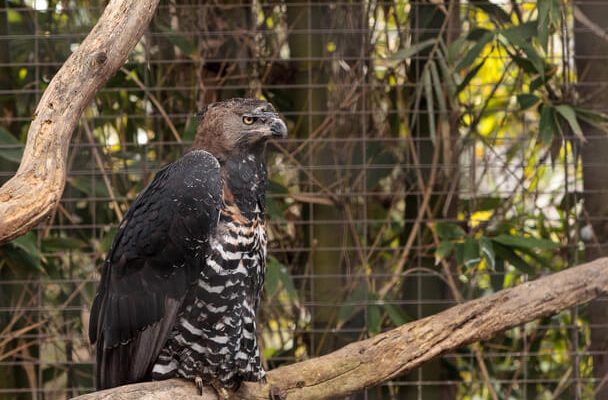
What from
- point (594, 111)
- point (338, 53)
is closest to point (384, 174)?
point (338, 53)

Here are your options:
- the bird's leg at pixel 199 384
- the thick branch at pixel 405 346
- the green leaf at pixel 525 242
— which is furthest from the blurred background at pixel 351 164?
the bird's leg at pixel 199 384

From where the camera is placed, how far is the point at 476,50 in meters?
3.84

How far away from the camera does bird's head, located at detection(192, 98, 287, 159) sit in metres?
2.83

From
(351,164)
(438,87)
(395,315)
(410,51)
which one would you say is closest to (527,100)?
(438,87)

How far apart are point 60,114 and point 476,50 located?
1.96 meters

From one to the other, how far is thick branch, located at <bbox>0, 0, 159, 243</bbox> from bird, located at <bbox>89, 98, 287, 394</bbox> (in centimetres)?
40

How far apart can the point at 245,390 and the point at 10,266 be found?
1594mm

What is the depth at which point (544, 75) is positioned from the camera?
3914 millimetres

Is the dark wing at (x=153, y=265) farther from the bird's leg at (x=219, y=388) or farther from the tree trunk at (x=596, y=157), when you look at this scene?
the tree trunk at (x=596, y=157)

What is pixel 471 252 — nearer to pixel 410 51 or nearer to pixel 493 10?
pixel 410 51

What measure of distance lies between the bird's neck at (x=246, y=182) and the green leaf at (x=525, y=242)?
52.7 inches

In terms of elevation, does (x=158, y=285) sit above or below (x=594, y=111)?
below

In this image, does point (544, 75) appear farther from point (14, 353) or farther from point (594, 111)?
point (14, 353)

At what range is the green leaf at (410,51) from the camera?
3916 mm
